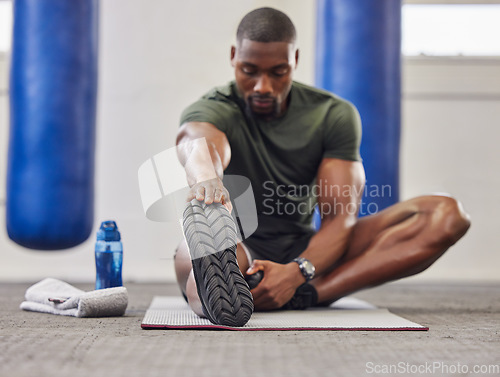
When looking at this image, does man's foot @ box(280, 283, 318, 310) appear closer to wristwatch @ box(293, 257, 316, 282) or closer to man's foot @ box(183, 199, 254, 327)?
wristwatch @ box(293, 257, 316, 282)

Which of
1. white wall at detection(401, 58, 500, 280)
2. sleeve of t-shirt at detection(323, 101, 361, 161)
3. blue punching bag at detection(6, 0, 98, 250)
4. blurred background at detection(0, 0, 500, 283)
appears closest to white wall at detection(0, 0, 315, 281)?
blurred background at detection(0, 0, 500, 283)

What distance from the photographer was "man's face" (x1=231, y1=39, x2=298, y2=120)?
164cm

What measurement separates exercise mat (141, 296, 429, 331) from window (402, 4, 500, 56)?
2.34 m

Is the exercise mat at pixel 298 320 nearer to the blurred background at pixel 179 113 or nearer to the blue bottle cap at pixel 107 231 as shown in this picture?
the blue bottle cap at pixel 107 231

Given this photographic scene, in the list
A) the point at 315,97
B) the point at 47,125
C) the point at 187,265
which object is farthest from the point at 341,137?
the point at 47,125

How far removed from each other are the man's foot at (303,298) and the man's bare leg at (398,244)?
0.02 metres

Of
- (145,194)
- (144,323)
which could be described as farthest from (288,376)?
(145,194)

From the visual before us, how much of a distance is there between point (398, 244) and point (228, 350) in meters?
0.88

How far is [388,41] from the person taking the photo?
2.43m

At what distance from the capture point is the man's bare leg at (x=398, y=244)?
5.53ft

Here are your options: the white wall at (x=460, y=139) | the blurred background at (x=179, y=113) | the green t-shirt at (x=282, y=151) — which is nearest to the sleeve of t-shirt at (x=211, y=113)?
the green t-shirt at (x=282, y=151)

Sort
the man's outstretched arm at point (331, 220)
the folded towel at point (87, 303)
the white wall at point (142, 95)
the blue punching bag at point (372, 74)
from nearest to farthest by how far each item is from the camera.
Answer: the folded towel at point (87, 303) < the man's outstretched arm at point (331, 220) < the blue punching bag at point (372, 74) < the white wall at point (142, 95)

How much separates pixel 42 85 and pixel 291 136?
3.50ft

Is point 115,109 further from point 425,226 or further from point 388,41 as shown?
point 425,226
